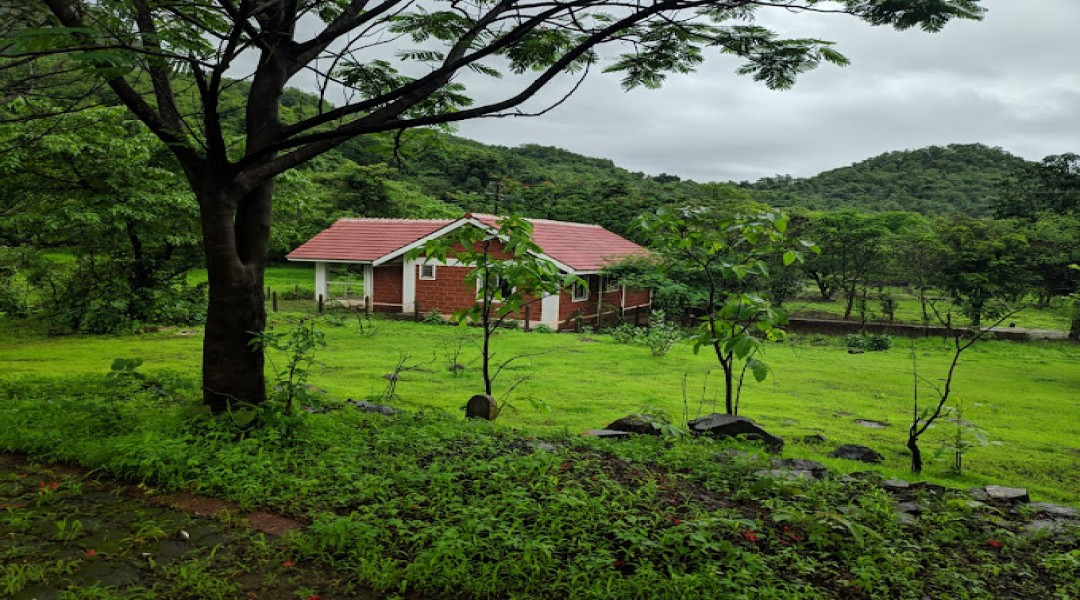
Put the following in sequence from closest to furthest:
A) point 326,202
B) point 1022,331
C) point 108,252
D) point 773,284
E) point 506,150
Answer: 1. point 108,252
2. point 1022,331
3. point 773,284
4. point 326,202
5. point 506,150

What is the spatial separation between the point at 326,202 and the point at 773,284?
22.2 m

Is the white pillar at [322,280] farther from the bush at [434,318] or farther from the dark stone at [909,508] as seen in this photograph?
the dark stone at [909,508]

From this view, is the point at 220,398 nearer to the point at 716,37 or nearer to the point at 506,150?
the point at 716,37

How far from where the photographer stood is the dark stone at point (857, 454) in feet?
20.9

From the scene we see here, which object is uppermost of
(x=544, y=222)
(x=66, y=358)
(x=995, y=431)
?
(x=544, y=222)

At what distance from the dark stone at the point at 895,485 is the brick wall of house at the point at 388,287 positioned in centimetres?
1816

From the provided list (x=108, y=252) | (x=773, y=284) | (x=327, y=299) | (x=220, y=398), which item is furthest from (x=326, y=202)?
(x=220, y=398)

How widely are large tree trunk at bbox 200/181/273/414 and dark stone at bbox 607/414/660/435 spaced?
336 centimetres

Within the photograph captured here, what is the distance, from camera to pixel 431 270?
2094 cm

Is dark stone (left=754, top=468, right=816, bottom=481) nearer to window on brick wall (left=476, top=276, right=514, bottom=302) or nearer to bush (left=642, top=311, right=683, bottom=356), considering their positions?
window on brick wall (left=476, top=276, right=514, bottom=302)

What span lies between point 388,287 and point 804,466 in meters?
18.1

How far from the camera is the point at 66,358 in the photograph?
10070 mm

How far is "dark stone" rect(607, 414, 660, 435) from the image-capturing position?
6.00 meters

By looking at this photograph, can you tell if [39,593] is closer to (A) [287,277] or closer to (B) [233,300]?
(B) [233,300]
